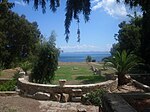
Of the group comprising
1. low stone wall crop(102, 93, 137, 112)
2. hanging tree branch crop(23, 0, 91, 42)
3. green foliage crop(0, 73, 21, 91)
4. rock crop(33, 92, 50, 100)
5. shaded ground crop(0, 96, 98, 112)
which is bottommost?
shaded ground crop(0, 96, 98, 112)

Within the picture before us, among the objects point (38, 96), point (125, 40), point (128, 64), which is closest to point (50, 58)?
point (38, 96)

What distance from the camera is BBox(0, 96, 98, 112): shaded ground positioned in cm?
1022

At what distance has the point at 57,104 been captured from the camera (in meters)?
11.5

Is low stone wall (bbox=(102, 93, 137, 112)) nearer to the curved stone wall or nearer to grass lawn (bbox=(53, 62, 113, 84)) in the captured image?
A: the curved stone wall

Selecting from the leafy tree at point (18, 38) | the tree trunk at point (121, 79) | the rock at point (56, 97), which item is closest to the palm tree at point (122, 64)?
the tree trunk at point (121, 79)

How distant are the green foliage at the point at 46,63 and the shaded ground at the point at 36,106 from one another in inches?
120

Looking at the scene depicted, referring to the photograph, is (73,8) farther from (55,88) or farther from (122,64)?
(122,64)

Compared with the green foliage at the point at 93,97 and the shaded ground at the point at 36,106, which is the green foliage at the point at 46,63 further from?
the green foliage at the point at 93,97

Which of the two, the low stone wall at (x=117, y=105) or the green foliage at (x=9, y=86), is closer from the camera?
the low stone wall at (x=117, y=105)

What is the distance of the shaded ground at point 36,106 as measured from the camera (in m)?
10.2

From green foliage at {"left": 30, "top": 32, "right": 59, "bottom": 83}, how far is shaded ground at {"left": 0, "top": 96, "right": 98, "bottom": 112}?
3.06 metres

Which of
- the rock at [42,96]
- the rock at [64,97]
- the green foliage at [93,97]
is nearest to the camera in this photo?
the green foliage at [93,97]

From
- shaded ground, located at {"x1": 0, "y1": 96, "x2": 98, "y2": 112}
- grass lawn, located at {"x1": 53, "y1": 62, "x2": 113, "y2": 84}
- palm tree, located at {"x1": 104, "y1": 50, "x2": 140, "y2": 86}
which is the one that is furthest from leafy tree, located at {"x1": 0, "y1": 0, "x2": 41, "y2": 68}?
shaded ground, located at {"x1": 0, "y1": 96, "x2": 98, "y2": 112}

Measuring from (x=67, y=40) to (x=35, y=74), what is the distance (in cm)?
942
